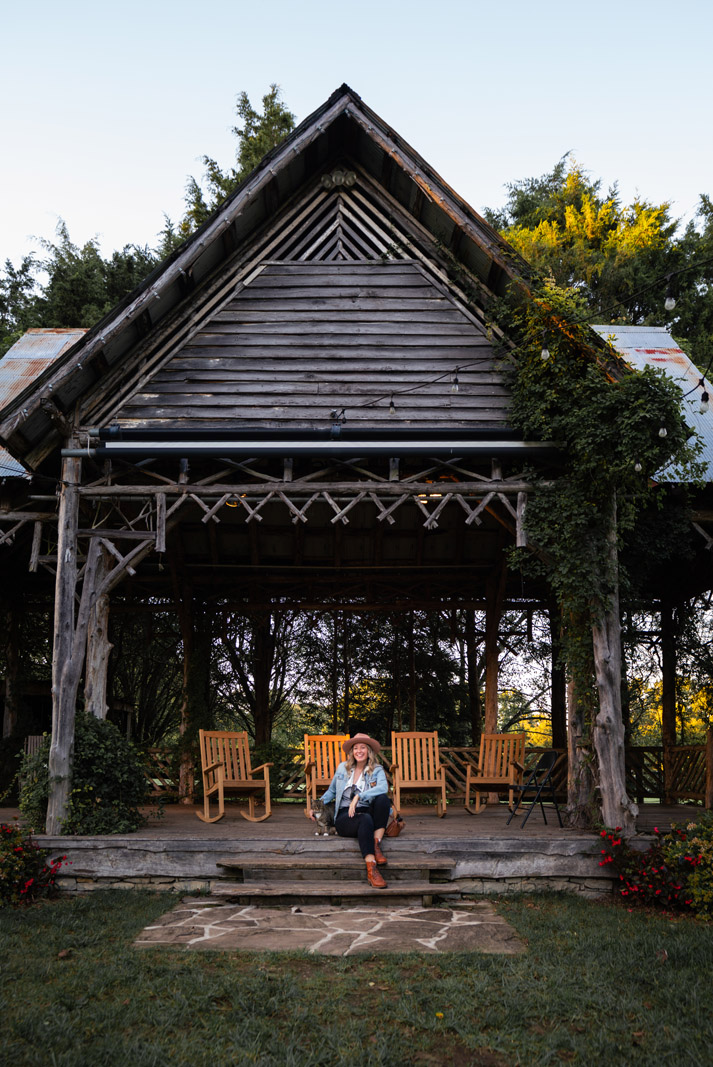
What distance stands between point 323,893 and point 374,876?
16.5 inches

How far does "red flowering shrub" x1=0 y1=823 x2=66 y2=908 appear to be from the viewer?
244 inches

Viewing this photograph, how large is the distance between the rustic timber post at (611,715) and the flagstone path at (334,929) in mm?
1437

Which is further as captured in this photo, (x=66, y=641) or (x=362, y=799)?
(x=66, y=641)

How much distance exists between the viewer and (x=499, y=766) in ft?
30.5

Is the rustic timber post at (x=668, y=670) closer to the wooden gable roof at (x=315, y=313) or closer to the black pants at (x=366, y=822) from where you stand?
the wooden gable roof at (x=315, y=313)

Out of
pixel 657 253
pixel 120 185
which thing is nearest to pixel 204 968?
pixel 120 185

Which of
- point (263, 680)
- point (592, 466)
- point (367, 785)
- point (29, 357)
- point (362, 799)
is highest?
point (29, 357)

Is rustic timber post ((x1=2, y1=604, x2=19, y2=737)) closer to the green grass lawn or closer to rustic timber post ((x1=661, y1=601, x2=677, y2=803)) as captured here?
the green grass lawn

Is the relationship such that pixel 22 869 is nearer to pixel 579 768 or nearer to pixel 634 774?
pixel 579 768

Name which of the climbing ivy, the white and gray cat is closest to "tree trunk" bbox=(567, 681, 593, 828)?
the climbing ivy

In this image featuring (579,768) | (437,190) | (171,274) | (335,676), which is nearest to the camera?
(579,768)

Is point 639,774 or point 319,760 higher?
point 319,760

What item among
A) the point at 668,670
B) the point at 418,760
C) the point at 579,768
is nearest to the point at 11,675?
the point at 418,760

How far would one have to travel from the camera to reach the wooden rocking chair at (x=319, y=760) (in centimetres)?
823
